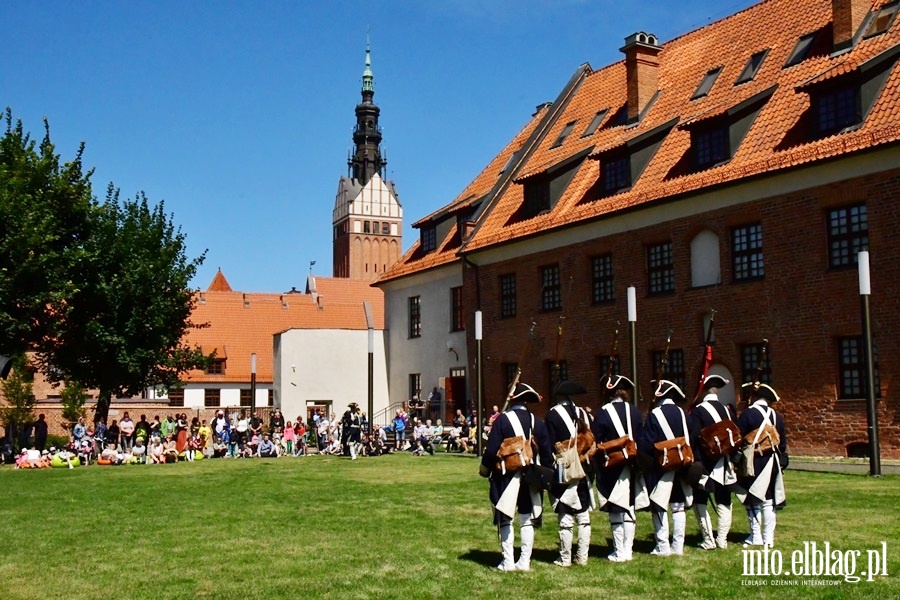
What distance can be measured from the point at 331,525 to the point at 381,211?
117 metres

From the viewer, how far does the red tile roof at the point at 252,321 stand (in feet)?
219

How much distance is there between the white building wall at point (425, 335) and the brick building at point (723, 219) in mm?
1365

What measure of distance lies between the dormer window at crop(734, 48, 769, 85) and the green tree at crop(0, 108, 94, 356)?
2194 cm

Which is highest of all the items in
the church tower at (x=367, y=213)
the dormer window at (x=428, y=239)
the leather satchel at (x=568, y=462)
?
the church tower at (x=367, y=213)

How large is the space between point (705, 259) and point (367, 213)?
340ft

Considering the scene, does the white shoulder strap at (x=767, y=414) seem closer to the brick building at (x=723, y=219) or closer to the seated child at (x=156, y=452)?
the brick building at (x=723, y=219)

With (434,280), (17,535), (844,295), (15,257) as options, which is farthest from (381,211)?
(17,535)

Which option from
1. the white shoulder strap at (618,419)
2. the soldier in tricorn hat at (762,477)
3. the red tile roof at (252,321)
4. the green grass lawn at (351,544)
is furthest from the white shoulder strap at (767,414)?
the red tile roof at (252,321)

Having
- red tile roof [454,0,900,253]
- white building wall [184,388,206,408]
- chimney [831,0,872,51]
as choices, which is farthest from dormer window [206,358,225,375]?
chimney [831,0,872,51]

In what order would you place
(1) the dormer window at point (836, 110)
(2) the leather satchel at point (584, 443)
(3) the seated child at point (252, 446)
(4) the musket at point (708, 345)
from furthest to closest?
(3) the seated child at point (252, 446)
(4) the musket at point (708, 345)
(1) the dormer window at point (836, 110)
(2) the leather satchel at point (584, 443)

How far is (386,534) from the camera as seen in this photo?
1276 centimetres

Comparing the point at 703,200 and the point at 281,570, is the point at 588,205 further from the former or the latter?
the point at 281,570

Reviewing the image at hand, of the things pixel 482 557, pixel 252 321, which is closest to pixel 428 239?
pixel 252 321

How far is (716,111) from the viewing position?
88.4ft
